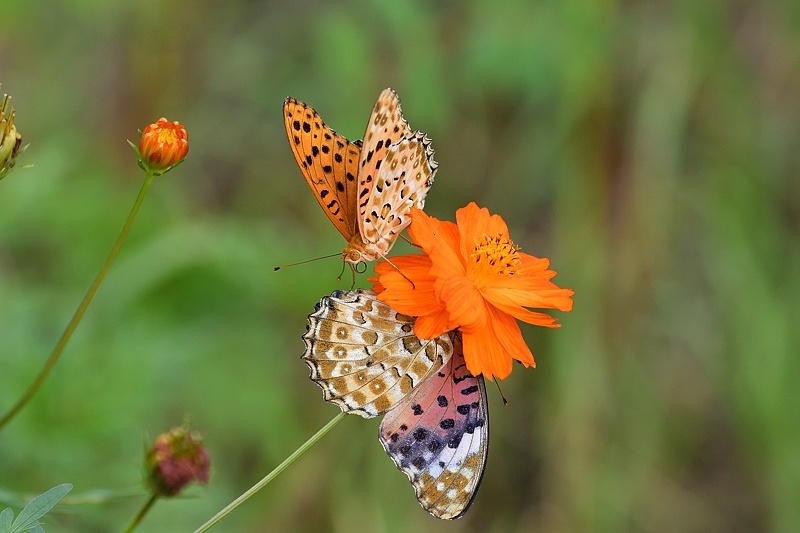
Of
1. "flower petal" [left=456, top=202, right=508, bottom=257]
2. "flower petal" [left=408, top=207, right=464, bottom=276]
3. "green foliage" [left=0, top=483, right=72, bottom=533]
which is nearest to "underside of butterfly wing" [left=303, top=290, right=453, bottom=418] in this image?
"flower petal" [left=408, top=207, right=464, bottom=276]

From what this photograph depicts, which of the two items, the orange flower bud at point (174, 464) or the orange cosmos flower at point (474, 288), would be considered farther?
the orange flower bud at point (174, 464)

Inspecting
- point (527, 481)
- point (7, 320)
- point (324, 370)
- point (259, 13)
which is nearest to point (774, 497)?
point (527, 481)

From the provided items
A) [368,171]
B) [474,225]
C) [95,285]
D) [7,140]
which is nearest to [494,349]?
[474,225]

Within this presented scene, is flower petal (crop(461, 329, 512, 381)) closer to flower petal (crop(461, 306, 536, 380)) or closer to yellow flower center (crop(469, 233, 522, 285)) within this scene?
flower petal (crop(461, 306, 536, 380))

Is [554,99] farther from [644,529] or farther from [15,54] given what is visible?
[15,54]

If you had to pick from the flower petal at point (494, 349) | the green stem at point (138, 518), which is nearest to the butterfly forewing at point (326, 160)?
the flower petal at point (494, 349)

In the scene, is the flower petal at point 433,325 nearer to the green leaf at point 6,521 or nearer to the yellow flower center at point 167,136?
the yellow flower center at point 167,136

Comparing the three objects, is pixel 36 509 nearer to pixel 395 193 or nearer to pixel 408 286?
pixel 408 286
